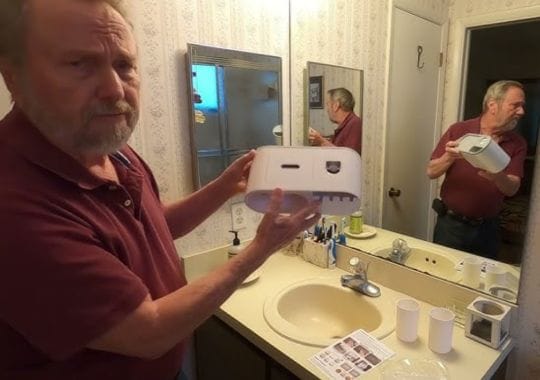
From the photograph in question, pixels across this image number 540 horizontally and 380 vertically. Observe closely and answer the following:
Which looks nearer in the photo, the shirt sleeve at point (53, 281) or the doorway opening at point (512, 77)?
the shirt sleeve at point (53, 281)

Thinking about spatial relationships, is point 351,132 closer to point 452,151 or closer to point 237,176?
point 452,151

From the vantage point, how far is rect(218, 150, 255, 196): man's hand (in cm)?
91

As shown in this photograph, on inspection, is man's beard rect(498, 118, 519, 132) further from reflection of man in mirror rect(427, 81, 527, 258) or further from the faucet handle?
the faucet handle

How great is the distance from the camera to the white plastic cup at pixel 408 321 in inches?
35.8

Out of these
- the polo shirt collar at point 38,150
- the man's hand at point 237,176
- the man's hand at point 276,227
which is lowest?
the man's hand at point 276,227

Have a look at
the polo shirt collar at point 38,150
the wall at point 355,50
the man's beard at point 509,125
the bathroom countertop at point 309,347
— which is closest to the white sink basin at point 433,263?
the bathroom countertop at point 309,347

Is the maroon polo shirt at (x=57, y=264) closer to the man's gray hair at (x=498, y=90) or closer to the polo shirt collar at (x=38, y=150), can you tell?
the polo shirt collar at (x=38, y=150)

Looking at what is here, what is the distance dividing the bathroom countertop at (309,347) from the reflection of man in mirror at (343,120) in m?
0.58

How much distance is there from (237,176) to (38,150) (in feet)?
1.56

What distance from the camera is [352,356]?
33.9 inches

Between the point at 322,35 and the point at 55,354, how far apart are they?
1353 mm

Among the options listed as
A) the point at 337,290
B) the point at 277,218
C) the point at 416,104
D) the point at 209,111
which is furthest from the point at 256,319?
the point at 416,104

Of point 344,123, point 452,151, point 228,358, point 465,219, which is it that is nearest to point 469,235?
point 465,219

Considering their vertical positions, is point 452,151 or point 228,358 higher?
point 452,151
